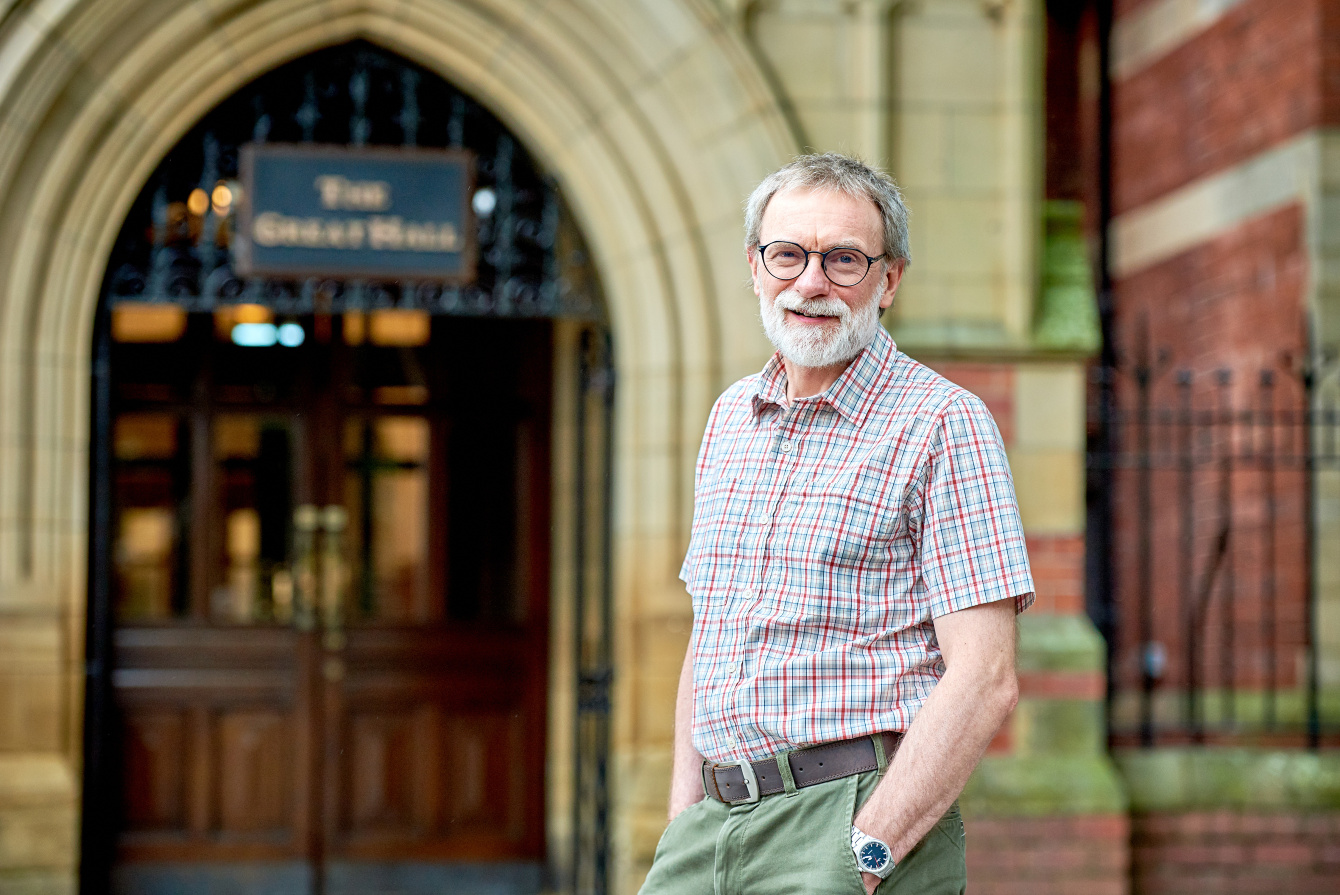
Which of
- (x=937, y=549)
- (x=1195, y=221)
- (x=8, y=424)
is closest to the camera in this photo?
(x=937, y=549)

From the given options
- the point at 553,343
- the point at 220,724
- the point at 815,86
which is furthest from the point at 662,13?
the point at 220,724

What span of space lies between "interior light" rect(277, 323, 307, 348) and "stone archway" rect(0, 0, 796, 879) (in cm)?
146

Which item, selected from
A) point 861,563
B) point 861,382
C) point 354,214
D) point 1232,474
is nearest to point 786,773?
point 861,563

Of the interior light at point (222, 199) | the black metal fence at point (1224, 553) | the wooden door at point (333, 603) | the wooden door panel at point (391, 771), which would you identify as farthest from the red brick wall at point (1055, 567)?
the interior light at point (222, 199)

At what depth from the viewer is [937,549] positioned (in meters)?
1.98

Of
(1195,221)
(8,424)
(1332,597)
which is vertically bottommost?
(1332,597)

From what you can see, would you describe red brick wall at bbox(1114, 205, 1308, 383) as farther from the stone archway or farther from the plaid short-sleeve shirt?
the plaid short-sleeve shirt

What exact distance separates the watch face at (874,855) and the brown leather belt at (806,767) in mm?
107

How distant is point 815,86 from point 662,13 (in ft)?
1.94

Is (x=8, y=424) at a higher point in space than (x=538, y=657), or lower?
higher

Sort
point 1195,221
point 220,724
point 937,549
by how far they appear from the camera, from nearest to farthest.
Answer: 1. point 937,549
2. point 220,724
3. point 1195,221

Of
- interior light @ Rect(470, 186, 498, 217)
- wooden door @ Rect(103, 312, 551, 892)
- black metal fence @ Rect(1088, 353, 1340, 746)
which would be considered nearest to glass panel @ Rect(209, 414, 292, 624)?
wooden door @ Rect(103, 312, 551, 892)

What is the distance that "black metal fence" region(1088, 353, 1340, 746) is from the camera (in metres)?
5.63

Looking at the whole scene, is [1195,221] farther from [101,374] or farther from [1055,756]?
[101,374]
